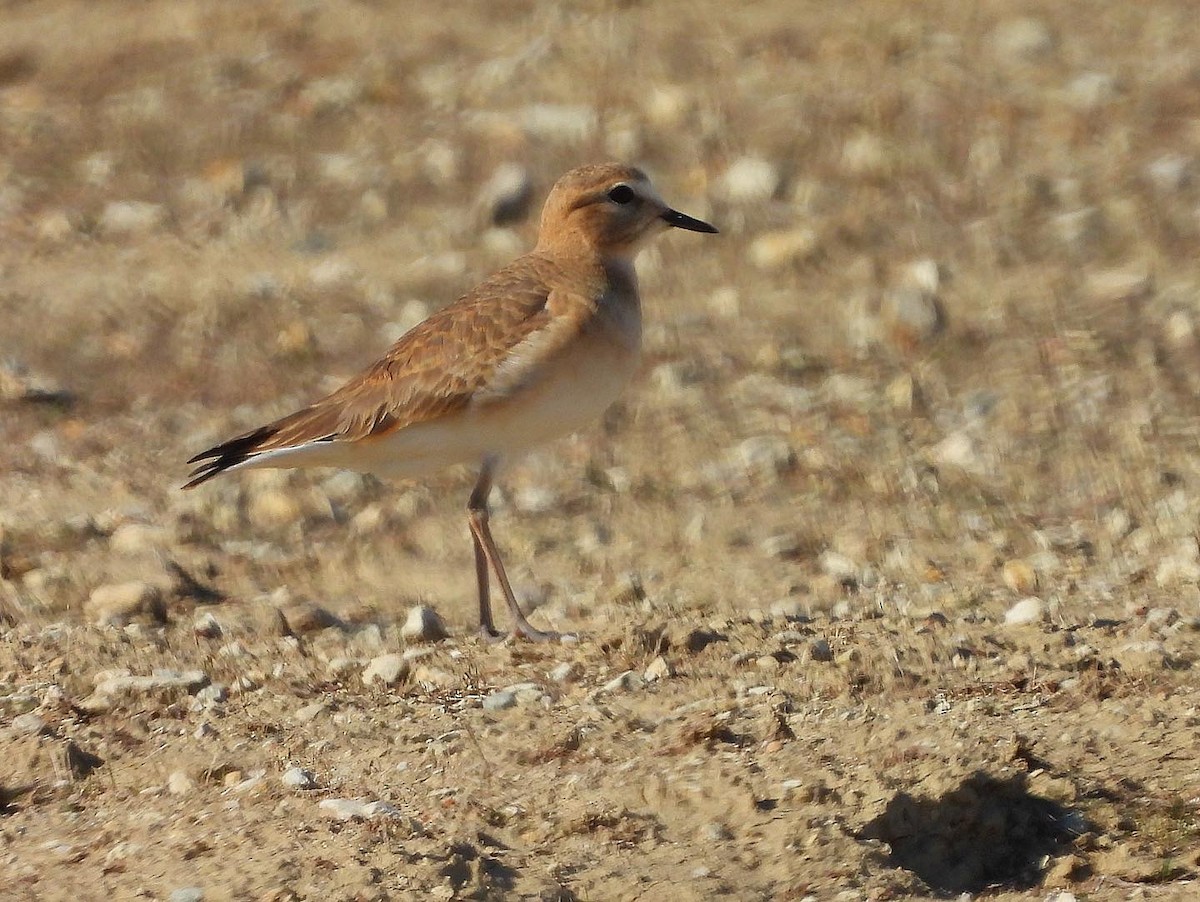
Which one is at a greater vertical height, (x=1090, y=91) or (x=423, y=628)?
(x=1090, y=91)

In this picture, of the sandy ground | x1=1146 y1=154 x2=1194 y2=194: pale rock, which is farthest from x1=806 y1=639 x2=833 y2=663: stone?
x1=1146 y1=154 x2=1194 y2=194: pale rock

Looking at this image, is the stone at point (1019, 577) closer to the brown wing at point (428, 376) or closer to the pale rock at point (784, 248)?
the brown wing at point (428, 376)

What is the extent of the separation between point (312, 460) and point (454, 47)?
621cm

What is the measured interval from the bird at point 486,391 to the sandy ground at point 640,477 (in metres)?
0.56

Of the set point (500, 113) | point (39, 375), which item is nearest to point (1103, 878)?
point (39, 375)

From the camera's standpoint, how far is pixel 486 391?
6.48 meters

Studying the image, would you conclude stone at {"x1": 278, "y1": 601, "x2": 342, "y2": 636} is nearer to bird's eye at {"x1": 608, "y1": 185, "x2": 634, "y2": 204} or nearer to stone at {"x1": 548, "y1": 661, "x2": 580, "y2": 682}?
stone at {"x1": 548, "y1": 661, "x2": 580, "y2": 682}

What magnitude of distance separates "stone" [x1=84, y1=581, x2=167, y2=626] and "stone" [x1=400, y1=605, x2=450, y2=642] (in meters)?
0.92

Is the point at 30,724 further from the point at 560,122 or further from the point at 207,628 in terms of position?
the point at 560,122

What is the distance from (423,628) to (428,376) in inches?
34.8

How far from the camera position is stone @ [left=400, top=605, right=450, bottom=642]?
6.38 metres

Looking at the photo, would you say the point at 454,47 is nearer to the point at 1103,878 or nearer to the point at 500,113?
the point at 500,113

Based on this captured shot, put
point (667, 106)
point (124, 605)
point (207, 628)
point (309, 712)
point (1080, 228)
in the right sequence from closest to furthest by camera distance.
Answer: point (309, 712)
point (207, 628)
point (124, 605)
point (1080, 228)
point (667, 106)

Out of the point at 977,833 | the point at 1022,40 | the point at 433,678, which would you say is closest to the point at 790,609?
the point at 433,678
